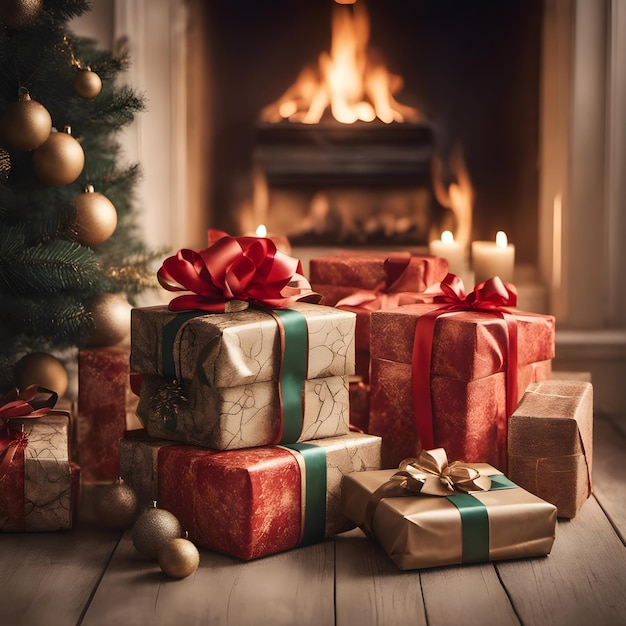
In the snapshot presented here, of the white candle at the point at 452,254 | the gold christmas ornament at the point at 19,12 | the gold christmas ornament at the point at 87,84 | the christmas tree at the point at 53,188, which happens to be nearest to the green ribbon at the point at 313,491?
the christmas tree at the point at 53,188

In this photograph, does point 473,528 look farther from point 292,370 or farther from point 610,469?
point 610,469

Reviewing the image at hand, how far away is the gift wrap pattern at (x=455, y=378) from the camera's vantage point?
1.57 metres

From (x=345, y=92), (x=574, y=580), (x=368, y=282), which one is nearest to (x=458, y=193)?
(x=345, y=92)

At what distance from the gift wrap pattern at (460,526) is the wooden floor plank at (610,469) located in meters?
A: 0.22

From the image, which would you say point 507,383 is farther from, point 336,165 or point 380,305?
point 336,165

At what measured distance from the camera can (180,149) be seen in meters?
2.37

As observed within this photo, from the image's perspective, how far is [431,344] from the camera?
1595 millimetres

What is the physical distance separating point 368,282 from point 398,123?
774mm

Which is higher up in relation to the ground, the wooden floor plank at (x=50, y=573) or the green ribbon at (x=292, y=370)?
the green ribbon at (x=292, y=370)

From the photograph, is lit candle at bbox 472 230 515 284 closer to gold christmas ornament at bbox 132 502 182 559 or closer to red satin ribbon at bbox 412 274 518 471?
red satin ribbon at bbox 412 274 518 471

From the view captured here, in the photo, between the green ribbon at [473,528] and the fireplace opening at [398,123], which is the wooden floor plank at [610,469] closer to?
the green ribbon at [473,528]

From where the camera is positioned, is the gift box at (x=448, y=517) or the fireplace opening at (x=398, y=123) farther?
the fireplace opening at (x=398, y=123)

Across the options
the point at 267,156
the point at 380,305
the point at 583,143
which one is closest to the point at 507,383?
the point at 380,305

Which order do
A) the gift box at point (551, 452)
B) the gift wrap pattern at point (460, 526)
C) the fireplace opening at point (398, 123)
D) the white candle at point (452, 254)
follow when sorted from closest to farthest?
the gift wrap pattern at point (460, 526), the gift box at point (551, 452), the white candle at point (452, 254), the fireplace opening at point (398, 123)
